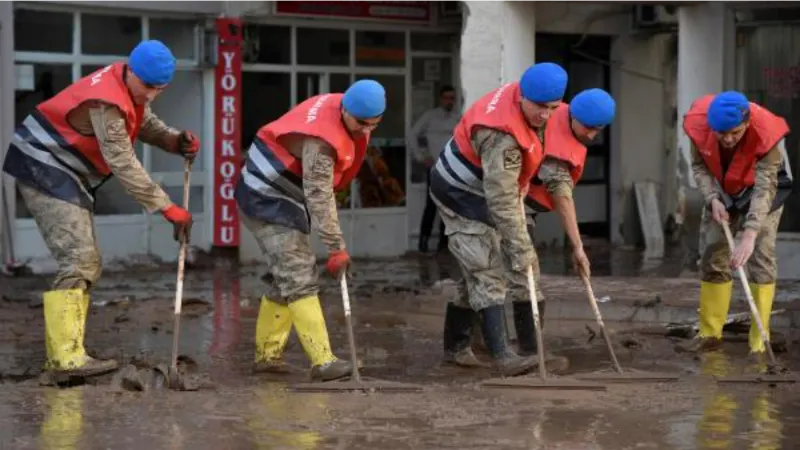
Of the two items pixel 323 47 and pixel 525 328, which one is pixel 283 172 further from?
pixel 323 47

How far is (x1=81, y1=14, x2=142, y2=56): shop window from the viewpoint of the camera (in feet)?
56.2

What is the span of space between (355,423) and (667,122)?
12801mm

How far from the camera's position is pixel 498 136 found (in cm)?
973

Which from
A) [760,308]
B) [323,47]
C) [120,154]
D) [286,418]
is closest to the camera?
[286,418]

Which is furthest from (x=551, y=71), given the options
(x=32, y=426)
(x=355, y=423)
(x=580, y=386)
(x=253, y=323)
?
(x=253, y=323)

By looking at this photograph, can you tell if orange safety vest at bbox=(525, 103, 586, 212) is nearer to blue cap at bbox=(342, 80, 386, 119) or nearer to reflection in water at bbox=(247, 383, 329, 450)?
blue cap at bbox=(342, 80, 386, 119)

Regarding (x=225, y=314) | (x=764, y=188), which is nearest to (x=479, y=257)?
(x=764, y=188)

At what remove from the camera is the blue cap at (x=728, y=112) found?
10648 mm

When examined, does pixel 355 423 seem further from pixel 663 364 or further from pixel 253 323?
pixel 253 323

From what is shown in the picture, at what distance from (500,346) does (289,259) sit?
1.37 meters

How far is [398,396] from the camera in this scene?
9141mm

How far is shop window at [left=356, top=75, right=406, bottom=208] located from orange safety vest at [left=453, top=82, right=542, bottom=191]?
9193 mm

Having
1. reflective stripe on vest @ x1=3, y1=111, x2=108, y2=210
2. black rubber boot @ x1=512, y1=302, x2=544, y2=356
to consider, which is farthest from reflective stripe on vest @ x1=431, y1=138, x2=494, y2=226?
reflective stripe on vest @ x1=3, y1=111, x2=108, y2=210

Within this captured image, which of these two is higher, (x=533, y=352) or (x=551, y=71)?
(x=551, y=71)
